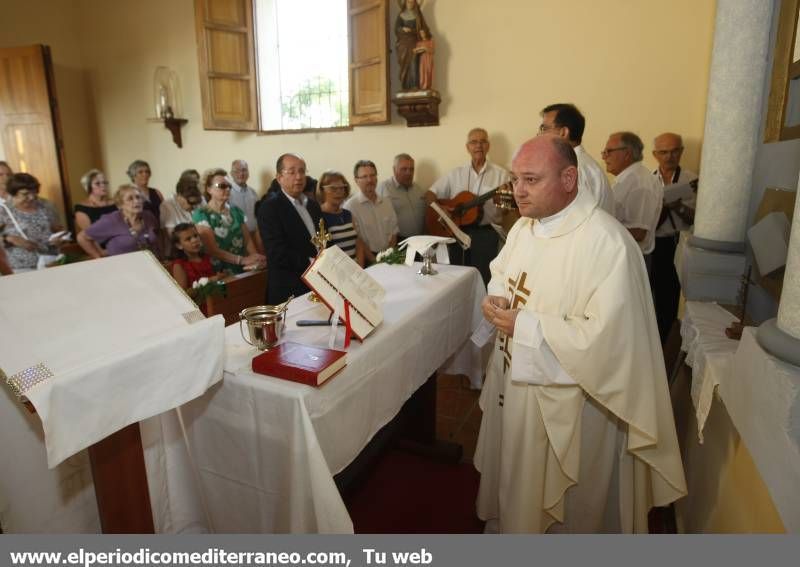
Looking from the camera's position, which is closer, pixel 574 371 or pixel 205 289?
pixel 574 371

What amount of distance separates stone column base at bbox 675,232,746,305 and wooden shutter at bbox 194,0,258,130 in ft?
20.7

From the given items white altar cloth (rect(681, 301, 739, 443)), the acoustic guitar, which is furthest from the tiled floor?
the acoustic guitar

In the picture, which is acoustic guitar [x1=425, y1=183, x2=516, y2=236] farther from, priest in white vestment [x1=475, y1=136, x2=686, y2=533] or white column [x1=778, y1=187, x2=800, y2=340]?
white column [x1=778, y1=187, x2=800, y2=340]

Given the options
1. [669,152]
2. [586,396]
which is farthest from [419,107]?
[586,396]

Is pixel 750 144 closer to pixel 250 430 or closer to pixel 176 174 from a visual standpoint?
pixel 250 430

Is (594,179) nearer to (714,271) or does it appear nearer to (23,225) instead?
(714,271)

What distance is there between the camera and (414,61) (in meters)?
6.15

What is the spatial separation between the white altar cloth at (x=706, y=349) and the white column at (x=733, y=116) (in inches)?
18.8

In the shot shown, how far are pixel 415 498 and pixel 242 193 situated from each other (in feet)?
16.7

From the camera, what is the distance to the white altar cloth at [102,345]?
133 cm

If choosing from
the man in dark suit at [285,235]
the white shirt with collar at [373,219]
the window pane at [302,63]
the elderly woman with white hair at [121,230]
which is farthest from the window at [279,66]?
the man in dark suit at [285,235]

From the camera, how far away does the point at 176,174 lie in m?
8.62

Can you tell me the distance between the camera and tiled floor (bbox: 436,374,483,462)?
3473 millimetres

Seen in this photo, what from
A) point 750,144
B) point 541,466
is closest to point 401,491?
point 541,466
